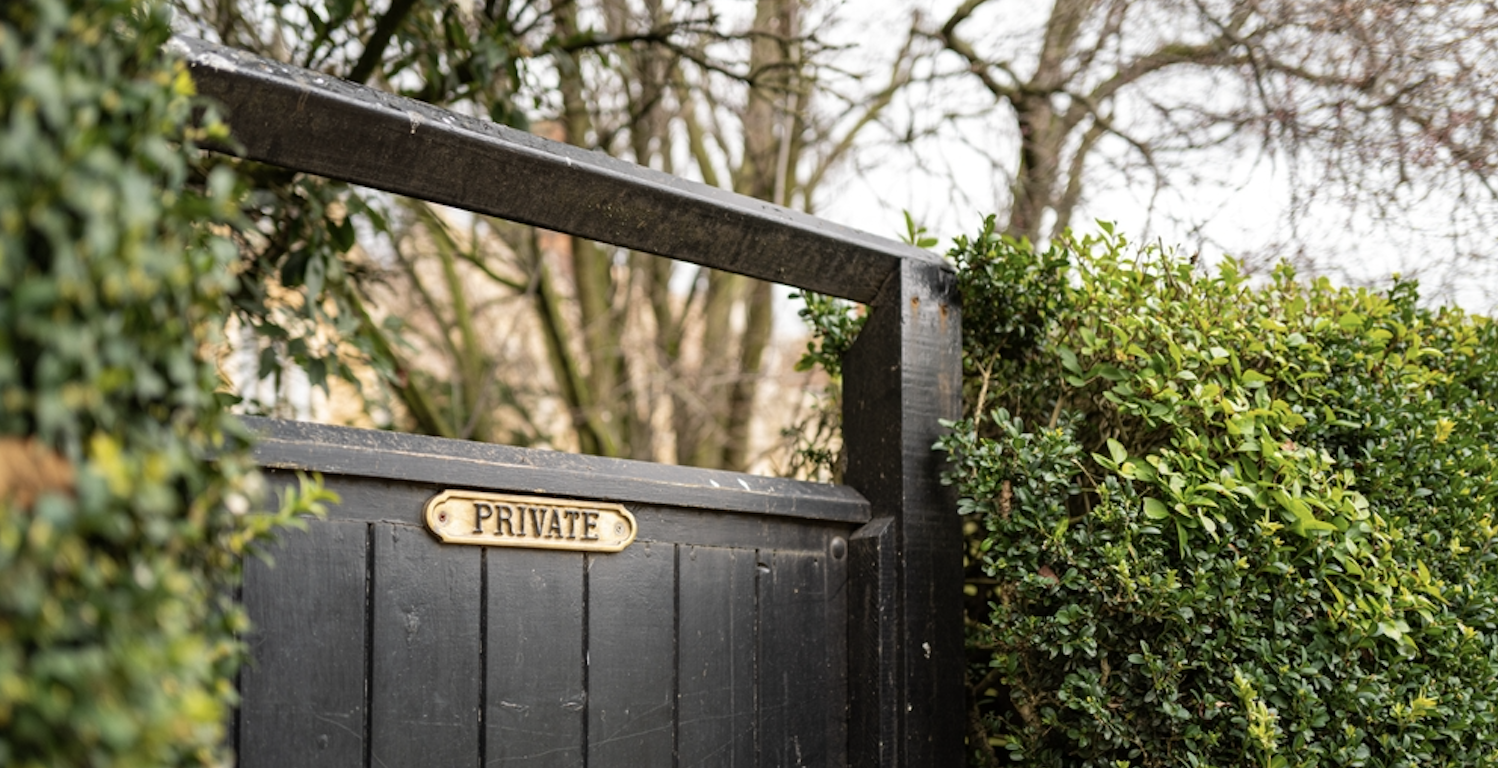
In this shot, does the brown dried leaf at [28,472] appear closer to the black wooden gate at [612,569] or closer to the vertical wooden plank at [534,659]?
the black wooden gate at [612,569]

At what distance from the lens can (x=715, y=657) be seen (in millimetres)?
1999

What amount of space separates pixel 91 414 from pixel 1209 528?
169cm

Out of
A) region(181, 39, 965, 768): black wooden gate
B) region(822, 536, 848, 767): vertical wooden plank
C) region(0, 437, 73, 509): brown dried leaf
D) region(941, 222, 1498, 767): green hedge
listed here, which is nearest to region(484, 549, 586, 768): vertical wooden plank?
region(181, 39, 965, 768): black wooden gate

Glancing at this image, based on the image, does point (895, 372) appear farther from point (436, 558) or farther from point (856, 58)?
point (856, 58)

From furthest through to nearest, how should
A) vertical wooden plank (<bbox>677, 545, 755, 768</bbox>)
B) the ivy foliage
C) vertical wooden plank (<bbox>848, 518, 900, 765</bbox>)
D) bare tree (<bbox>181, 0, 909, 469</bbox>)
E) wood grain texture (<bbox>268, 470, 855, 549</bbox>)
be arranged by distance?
bare tree (<bbox>181, 0, 909, 469</bbox>) → vertical wooden plank (<bbox>848, 518, 900, 765</bbox>) → vertical wooden plank (<bbox>677, 545, 755, 768</bbox>) → wood grain texture (<bbox>268, 470, 855, 549</bbox>) → the ivy foliage

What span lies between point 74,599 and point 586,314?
5.77m

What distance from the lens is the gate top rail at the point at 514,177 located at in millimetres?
1606

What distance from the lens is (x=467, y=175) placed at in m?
1.82

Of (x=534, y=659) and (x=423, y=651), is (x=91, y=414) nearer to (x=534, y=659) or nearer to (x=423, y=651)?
(x=423, y=651)

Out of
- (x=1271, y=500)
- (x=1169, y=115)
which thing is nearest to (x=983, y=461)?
(x=1271, y=500)

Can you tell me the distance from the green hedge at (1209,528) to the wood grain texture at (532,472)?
1.05 ft

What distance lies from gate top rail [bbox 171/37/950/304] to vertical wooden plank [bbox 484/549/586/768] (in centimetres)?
59

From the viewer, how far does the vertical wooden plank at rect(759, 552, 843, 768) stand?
2.05 meters

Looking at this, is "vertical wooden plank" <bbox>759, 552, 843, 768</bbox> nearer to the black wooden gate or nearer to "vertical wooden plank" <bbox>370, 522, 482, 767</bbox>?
the black wooden gate
